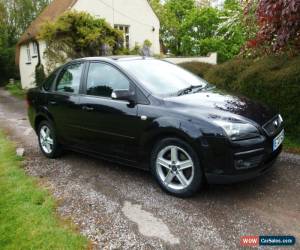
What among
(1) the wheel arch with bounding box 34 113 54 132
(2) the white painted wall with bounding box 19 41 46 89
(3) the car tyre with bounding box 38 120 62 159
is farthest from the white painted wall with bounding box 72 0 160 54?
(3) the car tyre with bounding box 38 120 62 159

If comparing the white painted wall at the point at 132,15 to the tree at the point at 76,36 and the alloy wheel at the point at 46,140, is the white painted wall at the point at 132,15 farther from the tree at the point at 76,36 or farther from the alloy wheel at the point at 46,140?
the alloy wheel at the point at 46,140

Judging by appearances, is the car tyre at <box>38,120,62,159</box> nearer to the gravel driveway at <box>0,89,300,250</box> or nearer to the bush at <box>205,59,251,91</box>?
the gravel driveway at <box>0,89,300,250</box>

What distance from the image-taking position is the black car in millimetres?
4113

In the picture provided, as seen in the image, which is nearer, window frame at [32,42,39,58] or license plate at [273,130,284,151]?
license plate at [273,130,284,151]

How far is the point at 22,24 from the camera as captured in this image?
36031 mm

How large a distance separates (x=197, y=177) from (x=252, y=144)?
2.47ft

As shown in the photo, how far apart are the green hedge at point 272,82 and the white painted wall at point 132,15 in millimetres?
14536

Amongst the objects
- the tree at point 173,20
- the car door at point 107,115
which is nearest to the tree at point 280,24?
the car door at point 107,115

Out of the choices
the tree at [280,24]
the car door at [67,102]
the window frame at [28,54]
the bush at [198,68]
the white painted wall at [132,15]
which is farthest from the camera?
the window frame at [28,54]

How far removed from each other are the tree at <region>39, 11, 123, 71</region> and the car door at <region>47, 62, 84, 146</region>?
28.2 ft

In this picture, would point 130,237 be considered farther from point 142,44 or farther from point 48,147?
point 142,44

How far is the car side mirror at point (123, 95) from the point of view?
4746 millimetres

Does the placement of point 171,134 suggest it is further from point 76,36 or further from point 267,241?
point 76,36

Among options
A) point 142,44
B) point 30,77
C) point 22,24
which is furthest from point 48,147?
point 22,24
